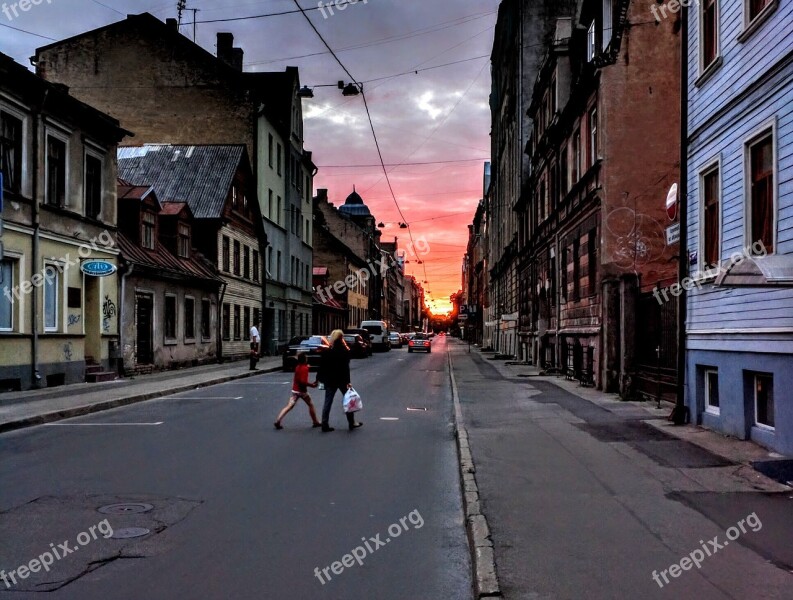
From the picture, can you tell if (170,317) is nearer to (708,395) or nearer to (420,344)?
(708,395)

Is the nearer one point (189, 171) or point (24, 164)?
point (24, 164)

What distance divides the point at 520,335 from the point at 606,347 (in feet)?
71.7

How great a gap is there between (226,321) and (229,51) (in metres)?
19.5

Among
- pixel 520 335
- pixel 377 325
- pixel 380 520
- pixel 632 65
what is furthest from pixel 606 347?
pixel 377 325

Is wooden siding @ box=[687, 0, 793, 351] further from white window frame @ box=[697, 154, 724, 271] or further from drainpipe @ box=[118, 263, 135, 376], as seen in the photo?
drainpipe @ box=[118, 263, 135, 376]

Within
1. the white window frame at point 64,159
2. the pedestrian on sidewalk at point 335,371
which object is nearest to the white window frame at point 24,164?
the white window frame at point 64,159

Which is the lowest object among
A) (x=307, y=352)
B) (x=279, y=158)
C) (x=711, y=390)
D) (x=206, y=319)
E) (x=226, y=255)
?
(x=307, y=352)

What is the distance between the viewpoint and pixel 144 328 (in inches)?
1118

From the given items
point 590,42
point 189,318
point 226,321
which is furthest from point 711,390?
point 226,321

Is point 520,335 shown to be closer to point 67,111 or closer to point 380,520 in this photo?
point 67,111

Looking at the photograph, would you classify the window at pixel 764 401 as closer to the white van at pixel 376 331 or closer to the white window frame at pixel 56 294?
Result: the white window frame at pixel 56 294

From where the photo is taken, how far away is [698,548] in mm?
6211

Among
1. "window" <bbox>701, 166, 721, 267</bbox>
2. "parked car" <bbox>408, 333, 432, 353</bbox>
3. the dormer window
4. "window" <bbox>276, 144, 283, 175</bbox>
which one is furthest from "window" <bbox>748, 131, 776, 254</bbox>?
"parked car" <bbox>408, 333, 432, 353</bbox>

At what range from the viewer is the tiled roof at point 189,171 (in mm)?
37250
